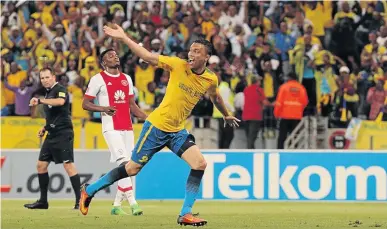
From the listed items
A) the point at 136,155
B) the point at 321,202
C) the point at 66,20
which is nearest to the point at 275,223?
the point at 136,155

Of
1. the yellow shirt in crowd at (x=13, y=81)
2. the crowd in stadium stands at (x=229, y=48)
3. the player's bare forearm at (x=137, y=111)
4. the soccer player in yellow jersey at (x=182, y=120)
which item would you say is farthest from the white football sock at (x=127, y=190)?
the yellow shirt in crowd at (x=13, y=81)

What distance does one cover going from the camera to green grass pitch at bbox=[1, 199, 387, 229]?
1271 centimetres

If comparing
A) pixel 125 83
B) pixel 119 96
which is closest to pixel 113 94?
pixel 119 96

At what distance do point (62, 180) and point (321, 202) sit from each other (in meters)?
4.74

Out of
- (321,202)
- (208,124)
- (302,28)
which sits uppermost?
(302,28)

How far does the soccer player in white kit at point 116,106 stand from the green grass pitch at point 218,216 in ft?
1.38

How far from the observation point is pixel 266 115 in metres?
23.2

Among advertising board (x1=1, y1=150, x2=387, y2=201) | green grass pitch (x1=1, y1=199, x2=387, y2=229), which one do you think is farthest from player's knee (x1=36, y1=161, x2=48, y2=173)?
advertising board (x1=1, y1=150, x2=387, y2=201)

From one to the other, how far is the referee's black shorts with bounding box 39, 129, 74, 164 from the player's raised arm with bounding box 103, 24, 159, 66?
427cm

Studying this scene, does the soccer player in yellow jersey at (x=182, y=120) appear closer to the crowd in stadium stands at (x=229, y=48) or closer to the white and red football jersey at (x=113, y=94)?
the white and red football jersey at (x=113, y=94)

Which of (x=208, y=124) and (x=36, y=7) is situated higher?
(x=36, y=7)

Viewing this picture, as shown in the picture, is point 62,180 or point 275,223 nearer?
point 275,223

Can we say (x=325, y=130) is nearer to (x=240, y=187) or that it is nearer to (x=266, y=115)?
Answer: (x=266, y=115)

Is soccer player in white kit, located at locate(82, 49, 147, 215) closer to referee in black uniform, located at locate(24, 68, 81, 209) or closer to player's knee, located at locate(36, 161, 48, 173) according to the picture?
referee in black uniform, located at locate(24, 68, 81, 209)
